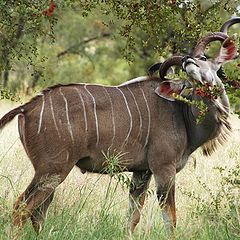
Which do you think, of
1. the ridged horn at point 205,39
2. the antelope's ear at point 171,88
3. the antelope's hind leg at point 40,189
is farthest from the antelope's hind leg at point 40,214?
the ridged horn at point 205,39

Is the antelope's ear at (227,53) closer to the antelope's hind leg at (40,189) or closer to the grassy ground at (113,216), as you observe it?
the grassy ground at (113,216)

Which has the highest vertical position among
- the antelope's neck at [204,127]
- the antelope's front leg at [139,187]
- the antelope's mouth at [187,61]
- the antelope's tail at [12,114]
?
the antelope's mouth at [187,61]

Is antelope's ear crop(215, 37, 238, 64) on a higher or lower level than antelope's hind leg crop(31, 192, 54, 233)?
higher

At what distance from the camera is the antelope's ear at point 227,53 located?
5.50m

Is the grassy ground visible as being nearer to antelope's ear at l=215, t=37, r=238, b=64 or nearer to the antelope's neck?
the antelope's neck

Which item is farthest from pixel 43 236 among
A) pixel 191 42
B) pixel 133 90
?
pixel 191 42

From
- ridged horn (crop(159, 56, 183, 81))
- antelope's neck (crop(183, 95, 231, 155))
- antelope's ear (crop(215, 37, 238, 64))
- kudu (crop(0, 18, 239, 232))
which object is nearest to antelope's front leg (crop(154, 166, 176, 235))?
kudu (crop(0, 18, 239, 232))

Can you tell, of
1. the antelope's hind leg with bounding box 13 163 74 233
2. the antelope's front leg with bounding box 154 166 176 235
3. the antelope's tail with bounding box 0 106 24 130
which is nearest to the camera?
the antelope's hind leg with bounding box 13 163 74 233

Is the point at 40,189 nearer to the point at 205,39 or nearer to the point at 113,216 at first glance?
the point at 113,216

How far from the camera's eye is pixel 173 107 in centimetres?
575

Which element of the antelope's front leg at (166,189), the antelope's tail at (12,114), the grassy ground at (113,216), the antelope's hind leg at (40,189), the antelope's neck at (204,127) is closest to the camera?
the grassy ground at (113,216)

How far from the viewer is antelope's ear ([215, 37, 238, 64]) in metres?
5.50

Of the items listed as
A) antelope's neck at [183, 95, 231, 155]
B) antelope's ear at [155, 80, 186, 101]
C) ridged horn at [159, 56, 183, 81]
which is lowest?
antelope's neck at [183, 95, 231, 155]

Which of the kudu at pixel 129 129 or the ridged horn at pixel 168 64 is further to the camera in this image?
the ridged horn at pixel 168 64
